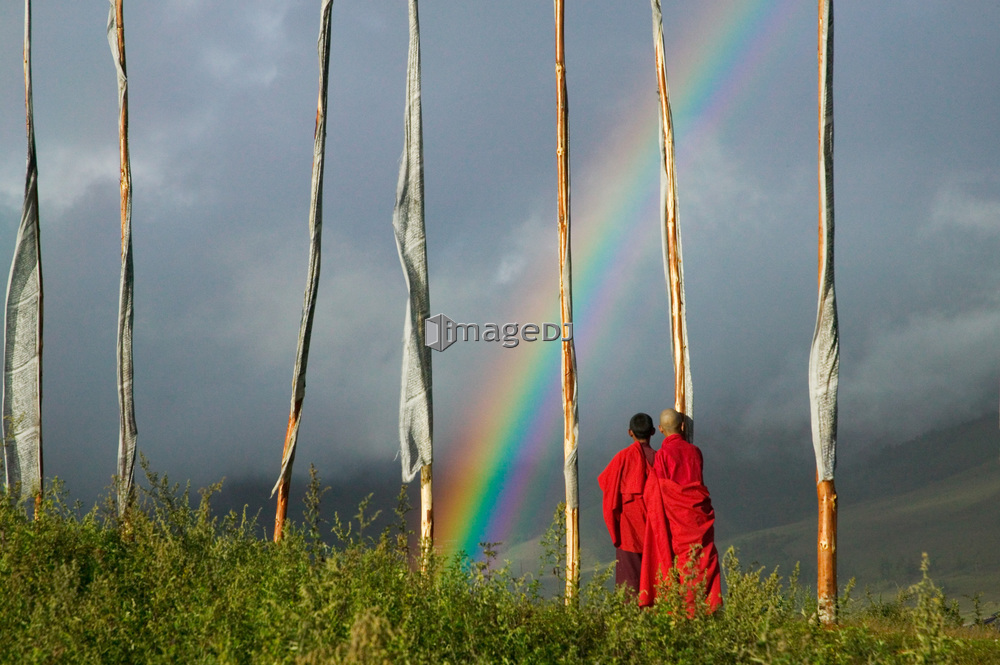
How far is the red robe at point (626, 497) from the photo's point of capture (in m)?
6.33

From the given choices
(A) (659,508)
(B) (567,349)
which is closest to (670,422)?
(A) (659,508)

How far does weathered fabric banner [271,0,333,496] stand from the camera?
7.21m

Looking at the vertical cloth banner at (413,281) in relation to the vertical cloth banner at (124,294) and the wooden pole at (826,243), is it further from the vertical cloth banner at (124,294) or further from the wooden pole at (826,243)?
the wooden pole at (826,243)

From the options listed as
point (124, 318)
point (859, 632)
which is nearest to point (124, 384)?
point (124, 318)

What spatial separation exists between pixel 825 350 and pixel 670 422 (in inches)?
60.3

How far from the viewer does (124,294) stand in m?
8.22

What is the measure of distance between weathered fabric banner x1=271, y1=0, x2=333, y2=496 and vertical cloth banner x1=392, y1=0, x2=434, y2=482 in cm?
79

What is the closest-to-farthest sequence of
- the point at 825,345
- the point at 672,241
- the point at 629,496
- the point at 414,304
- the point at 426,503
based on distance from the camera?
→ the point at 629,496, the point at 825,345, the point at 426,503, the point at 414,304, the point at 672,241

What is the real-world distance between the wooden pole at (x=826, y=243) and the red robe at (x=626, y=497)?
57.0 inches

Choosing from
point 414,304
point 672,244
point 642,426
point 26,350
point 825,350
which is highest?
point 672,244

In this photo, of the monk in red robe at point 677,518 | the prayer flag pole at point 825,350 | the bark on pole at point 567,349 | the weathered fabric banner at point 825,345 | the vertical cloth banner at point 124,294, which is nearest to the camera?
the monk in red robe at point 677,518

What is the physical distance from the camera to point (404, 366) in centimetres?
723

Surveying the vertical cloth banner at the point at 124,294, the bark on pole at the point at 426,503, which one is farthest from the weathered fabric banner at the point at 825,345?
the vertical cloth banner at the point at 124,294

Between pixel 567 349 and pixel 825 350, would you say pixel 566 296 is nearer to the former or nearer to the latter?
pixel 567 349
